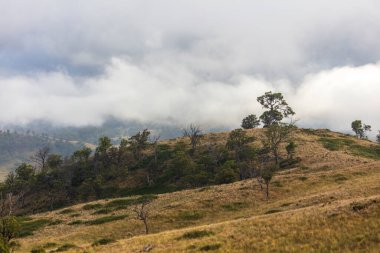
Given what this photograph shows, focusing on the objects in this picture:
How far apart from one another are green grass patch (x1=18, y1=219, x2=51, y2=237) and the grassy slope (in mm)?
2127

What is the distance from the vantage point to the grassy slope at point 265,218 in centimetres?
2711

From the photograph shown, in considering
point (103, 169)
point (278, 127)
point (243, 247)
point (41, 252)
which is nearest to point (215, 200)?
point (41, 252)

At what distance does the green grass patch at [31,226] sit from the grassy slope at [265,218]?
213 centimetres

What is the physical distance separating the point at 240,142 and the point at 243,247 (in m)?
90.3

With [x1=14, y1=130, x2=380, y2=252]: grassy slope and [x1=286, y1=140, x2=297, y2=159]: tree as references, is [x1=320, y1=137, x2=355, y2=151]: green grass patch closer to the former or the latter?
[x1=14, y1=130, x2=380, y2=252]: grassy slope

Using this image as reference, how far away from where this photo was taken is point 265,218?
122ft

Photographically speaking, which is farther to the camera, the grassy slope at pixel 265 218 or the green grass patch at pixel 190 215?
the green grass patch at pixel 190 215

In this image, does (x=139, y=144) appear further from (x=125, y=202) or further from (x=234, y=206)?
(x=234, y=206)

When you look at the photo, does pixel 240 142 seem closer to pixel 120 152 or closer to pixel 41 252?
pixel 120 152

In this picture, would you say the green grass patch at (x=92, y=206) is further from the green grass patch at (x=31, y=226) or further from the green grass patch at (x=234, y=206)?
the green grass patch at (x=234, y=206)

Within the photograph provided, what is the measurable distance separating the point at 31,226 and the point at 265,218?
5159 centimetres

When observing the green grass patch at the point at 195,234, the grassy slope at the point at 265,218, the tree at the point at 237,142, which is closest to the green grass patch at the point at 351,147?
the grassy slope at the point at 265,218

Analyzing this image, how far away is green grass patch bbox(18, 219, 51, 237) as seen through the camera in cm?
6520

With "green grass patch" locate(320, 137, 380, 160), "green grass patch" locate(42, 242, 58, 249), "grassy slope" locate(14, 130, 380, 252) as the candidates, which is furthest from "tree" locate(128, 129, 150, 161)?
"green grass patch" locate(42, 242, 58, 249)
